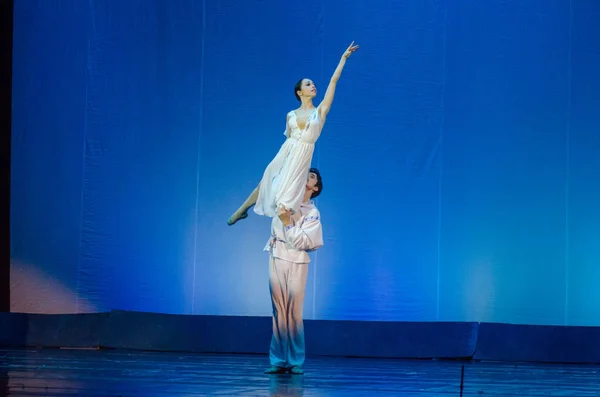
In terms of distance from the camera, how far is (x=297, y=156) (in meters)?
5.21

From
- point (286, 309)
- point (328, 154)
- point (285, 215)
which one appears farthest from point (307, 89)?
point (328, 154)

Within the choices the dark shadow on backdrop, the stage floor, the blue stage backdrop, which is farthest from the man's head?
the dark shadow on backdrop

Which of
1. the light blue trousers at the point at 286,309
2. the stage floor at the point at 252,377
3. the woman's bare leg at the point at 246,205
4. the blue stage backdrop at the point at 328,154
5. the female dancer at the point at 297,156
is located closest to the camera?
the stage floor at the point at 252,377

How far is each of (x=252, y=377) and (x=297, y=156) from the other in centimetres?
119

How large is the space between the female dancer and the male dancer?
118mm

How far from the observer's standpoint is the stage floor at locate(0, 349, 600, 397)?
13.8 ft

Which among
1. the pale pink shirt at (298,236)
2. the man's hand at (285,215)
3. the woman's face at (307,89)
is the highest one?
the woman's face at (307,89)

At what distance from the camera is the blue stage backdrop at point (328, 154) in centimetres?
727

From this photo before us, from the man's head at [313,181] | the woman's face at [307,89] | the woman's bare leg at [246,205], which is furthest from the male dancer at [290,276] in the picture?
the woman's face at [307,89]

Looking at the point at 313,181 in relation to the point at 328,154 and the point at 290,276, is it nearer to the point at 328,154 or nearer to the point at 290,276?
the point at 290,276

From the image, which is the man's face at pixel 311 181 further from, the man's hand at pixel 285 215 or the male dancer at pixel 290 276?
the man's hand at pixel 285 215

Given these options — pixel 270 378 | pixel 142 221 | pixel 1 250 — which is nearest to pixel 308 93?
pixel 270 378

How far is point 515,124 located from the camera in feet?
24.1

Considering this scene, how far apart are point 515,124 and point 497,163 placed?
0.33 metres
